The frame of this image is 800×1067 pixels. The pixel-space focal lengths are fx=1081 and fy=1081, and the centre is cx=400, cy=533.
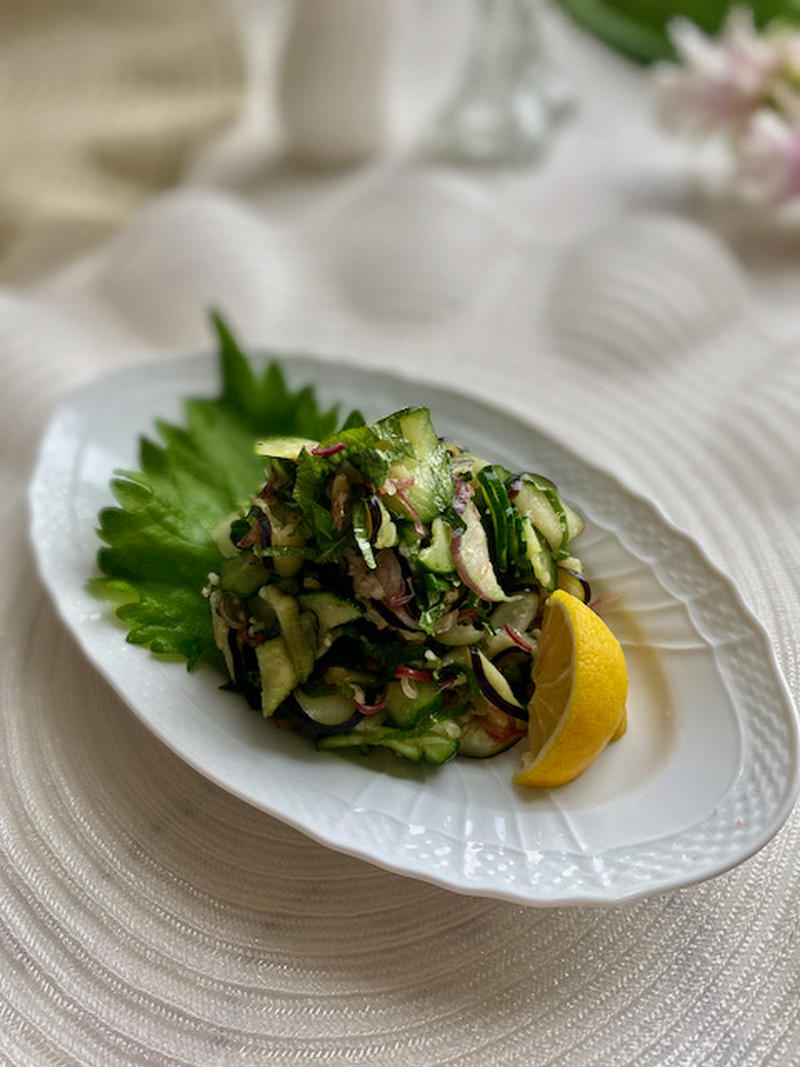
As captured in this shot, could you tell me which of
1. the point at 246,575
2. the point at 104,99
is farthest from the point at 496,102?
the point at 246,575

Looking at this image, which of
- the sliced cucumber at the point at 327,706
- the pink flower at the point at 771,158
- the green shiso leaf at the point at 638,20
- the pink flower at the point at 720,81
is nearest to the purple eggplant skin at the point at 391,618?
the sliced cucumber at the point at 327,706

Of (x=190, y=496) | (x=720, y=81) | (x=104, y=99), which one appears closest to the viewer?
(x=190, y=496)

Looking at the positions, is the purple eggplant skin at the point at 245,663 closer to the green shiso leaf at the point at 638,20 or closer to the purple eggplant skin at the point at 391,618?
the purple eggplant skin at the point at 391,618

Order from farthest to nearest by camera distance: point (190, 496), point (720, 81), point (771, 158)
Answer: point (720, 81) → point (771, 158) → point (190, 496)

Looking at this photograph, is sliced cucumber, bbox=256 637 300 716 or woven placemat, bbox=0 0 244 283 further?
woven placemat, bbox=0 0 244 283

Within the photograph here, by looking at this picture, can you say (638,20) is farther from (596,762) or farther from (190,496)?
(596,762)

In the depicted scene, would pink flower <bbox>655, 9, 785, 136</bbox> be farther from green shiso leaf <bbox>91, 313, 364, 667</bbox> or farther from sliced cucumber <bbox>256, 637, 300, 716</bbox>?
sliced cucumber <bbox>256, 637, 300, 716</bbox>

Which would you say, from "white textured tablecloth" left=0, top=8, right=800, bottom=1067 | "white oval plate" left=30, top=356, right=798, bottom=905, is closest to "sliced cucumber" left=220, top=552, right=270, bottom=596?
"white oval plate" left=30, top=356, right=798, bottom=905
